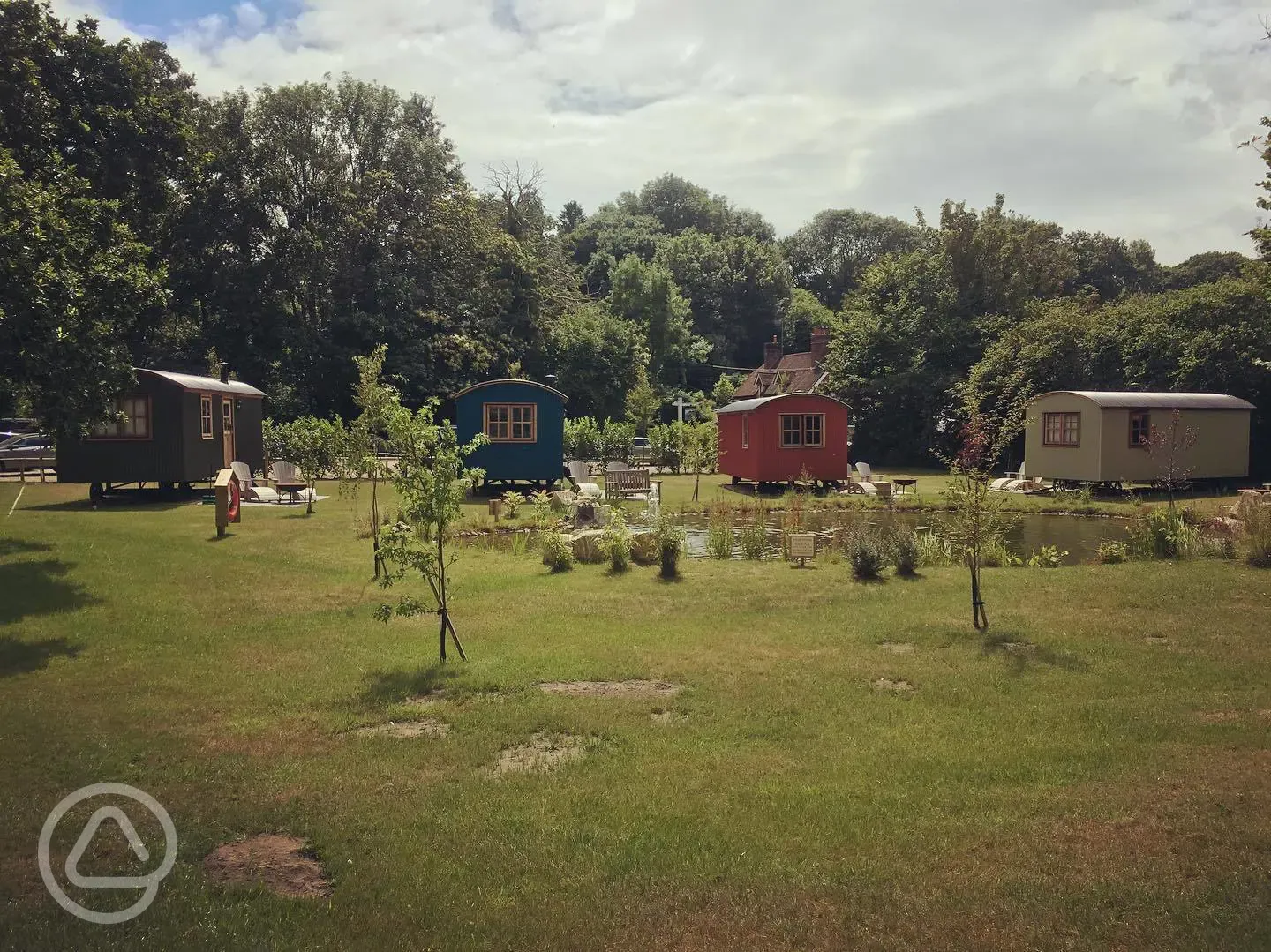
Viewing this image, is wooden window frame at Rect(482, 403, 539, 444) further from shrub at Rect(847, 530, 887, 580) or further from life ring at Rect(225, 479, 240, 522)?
shrub at Rect(847, 530, 887, 580)

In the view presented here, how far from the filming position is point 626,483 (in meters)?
24.1

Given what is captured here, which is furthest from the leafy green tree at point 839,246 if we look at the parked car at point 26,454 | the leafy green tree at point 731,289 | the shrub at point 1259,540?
the shrub at point 1259,540

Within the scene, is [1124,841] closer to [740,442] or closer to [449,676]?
[449,676]

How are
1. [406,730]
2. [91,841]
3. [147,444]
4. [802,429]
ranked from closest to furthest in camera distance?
[91,841]
[406,730]
[147,444]
[802,429]

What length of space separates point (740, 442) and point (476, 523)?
1211 centimetres

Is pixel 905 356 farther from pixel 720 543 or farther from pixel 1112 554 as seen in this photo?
pixel 720 543

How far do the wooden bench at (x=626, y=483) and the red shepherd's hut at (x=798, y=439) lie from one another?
4.44 metres

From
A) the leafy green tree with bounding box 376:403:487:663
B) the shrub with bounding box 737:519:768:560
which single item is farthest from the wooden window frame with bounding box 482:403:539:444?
the leafy green tree with bounding box 376:403:487:663

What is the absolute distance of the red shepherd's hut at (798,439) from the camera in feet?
88.6

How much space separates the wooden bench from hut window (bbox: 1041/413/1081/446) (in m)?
12.1

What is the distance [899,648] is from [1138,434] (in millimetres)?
20047

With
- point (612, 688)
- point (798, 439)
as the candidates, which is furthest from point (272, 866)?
point (798, 439)

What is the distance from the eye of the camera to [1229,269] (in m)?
61.9

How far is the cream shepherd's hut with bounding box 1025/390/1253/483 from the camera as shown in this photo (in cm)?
2514
